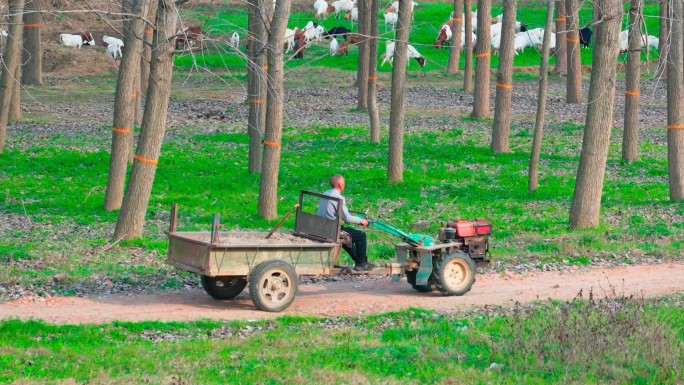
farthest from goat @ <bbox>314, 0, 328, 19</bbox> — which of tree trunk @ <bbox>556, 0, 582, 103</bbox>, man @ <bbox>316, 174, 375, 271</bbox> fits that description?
man @ <bbox>316, 174, 375, 271</bbox>

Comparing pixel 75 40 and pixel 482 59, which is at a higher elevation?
pixel 75 40

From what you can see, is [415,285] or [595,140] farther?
[595,140]

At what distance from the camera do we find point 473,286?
15352 millimetres

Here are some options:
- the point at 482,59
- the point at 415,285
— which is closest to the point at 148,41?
the point at 415,285

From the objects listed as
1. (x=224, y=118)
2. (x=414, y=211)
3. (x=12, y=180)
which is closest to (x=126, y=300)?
(x=414, y=211)

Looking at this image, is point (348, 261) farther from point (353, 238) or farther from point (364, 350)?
point (364, 350)

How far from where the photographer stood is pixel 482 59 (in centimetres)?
3272

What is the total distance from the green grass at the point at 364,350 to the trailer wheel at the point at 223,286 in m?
1.52

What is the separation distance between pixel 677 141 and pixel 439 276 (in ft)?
32.6

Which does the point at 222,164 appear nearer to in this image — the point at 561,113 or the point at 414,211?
the point at 414,211

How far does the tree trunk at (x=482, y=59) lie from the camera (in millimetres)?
32500

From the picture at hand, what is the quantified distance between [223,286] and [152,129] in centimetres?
415

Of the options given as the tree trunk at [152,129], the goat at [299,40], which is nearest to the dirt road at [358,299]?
the tree trunk at [152,129]

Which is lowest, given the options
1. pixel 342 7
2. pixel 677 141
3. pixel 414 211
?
pixel 414 211
